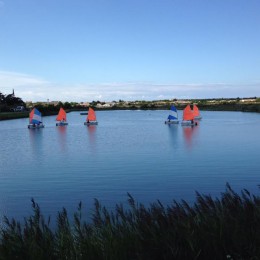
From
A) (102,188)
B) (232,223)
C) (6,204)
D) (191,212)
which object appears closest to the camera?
(232,223)

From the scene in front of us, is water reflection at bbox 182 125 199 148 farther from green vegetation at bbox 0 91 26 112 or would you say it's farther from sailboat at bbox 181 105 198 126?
green vegetation at bbox 0 91 26 112

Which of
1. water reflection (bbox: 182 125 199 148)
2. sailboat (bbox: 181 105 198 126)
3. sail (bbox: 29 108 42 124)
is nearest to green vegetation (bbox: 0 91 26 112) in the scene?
sail (bbox: 29 108 42 124)

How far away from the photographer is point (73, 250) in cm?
779

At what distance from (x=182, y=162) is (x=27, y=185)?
49.7 feet

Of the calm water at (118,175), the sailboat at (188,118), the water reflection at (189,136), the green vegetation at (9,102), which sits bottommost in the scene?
the water reflection at (189,136)

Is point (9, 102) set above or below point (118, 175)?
above

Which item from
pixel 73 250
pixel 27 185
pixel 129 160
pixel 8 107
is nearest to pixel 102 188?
pixel 27 185

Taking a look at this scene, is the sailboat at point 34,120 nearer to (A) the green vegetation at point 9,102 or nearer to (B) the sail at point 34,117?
(B) the sail at point 34,117

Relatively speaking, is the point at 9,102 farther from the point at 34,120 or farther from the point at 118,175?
the point at 118,175

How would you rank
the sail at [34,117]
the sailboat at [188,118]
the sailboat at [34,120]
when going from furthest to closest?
1. the sail at [34,117]
2. the sailboat at [34,120]
3. the sailboat at [188,118]

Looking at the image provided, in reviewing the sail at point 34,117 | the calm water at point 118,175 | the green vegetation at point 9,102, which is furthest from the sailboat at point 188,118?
the green vegetation at point 9,102

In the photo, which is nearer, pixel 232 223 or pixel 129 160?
pixel 232 223

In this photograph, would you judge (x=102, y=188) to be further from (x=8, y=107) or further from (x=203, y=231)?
(x=8, y=107)

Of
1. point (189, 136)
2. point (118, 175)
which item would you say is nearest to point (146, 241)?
point (118, 175)
